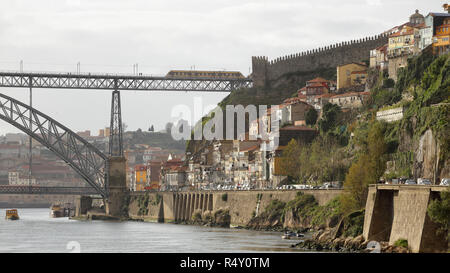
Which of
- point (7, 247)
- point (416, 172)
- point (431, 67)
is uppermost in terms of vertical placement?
point (431, 67)

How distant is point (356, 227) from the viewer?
5794 cm

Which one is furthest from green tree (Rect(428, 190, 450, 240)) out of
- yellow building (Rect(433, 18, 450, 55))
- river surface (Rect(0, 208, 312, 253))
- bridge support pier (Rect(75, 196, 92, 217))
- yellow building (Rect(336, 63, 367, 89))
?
bridge support pier (Rect(75, 196, 92, 217))

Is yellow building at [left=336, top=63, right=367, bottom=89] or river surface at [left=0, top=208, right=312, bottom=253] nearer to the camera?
river surface at [left=0, top=208, right=312, bottom=253]

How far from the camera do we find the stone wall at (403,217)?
4681 cm

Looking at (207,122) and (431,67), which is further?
(207,122)

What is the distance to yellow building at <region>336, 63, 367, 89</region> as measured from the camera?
112525 millimetres

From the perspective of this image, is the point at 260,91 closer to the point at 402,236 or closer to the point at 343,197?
the point at 343,197

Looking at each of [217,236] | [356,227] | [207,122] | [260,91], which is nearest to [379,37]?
[260,91]

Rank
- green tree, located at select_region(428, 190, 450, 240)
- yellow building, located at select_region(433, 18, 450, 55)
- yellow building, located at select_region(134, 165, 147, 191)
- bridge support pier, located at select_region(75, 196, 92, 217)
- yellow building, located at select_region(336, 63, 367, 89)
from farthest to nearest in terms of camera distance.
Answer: yellow building, located at select_region(134, 165, 147, 191)
bridge support pier, located at select_region(75, 196, 92, 217)
yellow building, located at select_region(336, 63, 367, 89)
yellow building, located at select_region(433, 18, 450, 55)
green tree, located at select_region(428, 190, 450, 240)

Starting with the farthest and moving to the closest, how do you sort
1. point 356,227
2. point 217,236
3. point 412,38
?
point 412,38 < point 217,236 < point 356,227

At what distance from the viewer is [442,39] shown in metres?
87.3

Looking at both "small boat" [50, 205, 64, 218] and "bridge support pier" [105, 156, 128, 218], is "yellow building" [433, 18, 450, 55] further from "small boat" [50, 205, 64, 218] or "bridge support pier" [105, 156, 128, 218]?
"small boat" [50, 205, 64, 218]

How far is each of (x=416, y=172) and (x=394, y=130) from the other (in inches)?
502

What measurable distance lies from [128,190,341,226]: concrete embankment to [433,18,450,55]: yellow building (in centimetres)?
1760
